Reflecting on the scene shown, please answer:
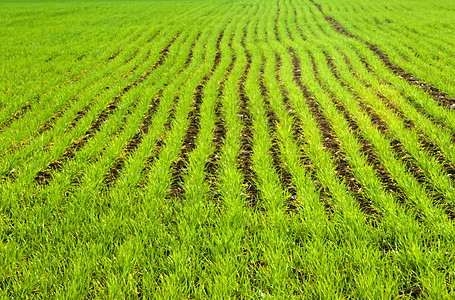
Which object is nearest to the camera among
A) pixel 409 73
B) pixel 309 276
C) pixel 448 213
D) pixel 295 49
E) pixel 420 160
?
pixel 309 276

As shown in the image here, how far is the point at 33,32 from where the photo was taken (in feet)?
51.8

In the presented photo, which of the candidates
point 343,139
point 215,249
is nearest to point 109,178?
point 215,249

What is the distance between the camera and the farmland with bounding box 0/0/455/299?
212cm

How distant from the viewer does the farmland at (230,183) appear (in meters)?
2.12

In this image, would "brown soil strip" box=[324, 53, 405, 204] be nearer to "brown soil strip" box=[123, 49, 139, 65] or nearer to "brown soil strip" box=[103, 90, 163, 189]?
"brown soil strip" box=[103, 90, 163, 189]

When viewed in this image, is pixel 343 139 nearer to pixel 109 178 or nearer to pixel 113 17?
pixel 109 178

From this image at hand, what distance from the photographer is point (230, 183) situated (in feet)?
10.9

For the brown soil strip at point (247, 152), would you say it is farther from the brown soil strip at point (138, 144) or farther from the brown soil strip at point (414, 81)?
the brown soil strip at point (414, 81)

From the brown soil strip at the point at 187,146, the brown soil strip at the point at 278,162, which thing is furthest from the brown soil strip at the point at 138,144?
the brown soil strip at the point at 278,162

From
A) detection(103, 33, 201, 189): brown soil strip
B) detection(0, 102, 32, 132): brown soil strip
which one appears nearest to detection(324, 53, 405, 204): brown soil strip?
detection(103, 33, 201, 189): brown soil strip

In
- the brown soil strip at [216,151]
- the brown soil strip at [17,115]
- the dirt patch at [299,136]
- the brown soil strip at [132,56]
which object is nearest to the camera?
the dirt patch at [299,136]

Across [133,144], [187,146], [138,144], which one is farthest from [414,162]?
[133,144]

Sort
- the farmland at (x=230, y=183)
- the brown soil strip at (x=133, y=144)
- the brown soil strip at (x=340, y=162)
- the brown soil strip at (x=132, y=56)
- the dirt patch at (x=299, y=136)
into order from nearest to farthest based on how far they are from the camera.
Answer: the farmland at (x=230, y=183), the brown soil strip at (x=340, y=162), the dirt patch at (x=299, y=136), the brown soil strip at (x=133, y=144), the brown soil strip at (x=132, y=56)

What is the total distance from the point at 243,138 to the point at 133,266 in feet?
9.72
